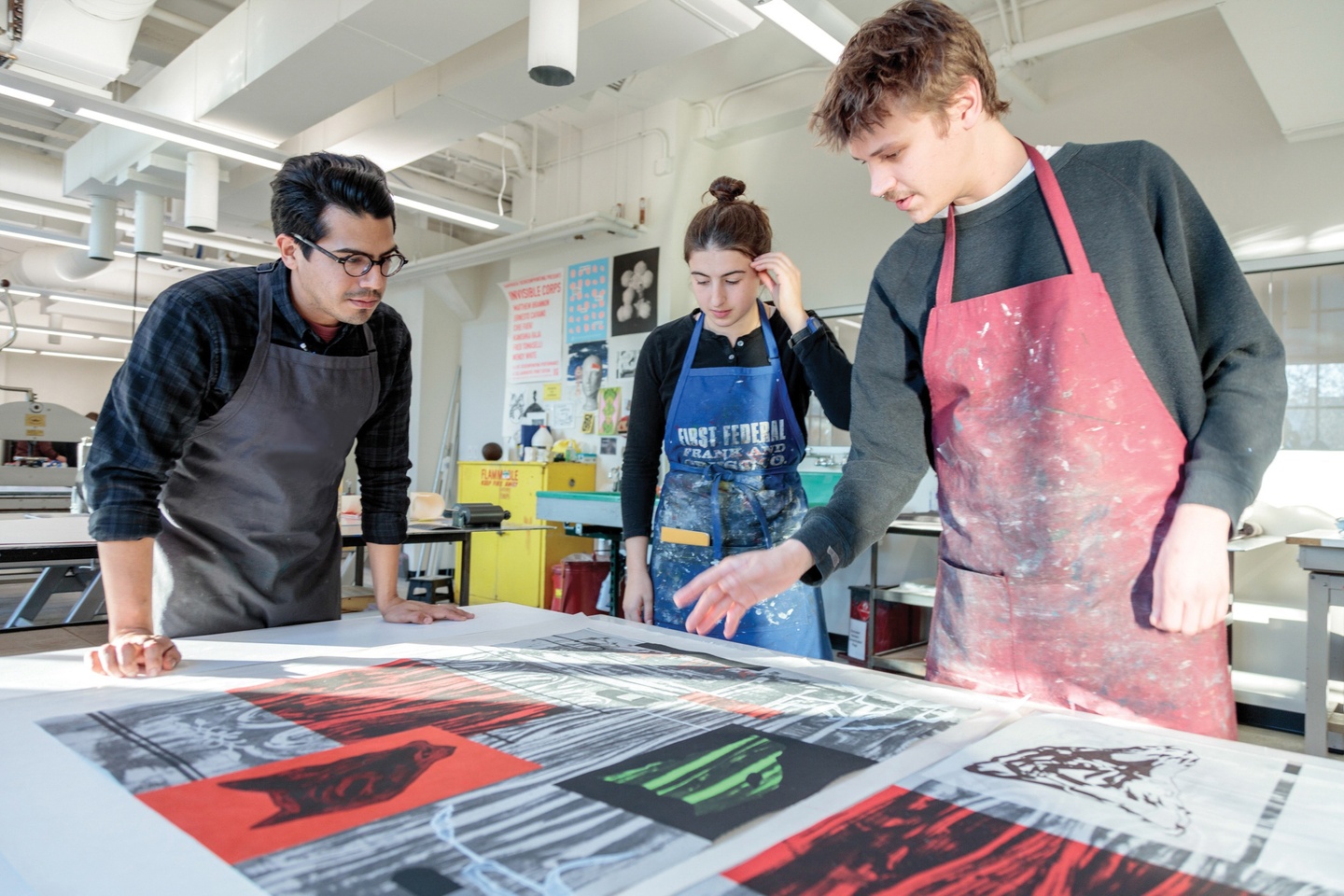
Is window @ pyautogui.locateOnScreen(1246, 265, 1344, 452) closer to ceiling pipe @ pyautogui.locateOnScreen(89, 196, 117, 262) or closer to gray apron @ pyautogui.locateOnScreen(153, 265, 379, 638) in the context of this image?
gray apron @ pyautogui.locateOnScreen(153, 265, 379, 638)

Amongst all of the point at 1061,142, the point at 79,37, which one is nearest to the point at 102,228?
the point at 79,37

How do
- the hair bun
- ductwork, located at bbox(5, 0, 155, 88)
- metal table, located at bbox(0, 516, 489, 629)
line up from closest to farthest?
the hair bun → metal table, located at bbox(0, 516, 489, 629) → ductwork, located at bbox(5, 0, 155, 88)

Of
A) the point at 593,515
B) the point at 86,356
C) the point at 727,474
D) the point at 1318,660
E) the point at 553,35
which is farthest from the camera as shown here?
the point at 86,356

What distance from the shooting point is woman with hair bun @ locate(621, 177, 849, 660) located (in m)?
1.67

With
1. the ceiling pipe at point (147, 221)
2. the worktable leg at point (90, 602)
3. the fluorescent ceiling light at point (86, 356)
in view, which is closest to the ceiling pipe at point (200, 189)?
the ceiling pipe at point (147, 221)

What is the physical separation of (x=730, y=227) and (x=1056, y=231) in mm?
767

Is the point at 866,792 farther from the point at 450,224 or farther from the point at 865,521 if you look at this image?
the point at 450,224

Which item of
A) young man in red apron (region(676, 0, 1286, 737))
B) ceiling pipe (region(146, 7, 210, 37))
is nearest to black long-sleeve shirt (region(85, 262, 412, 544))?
young man in red apron (region(676, 0, 1286, 737))

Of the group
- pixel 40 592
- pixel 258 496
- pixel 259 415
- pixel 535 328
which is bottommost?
pixel 40 592

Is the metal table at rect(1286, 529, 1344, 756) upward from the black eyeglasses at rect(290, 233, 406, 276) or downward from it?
downward

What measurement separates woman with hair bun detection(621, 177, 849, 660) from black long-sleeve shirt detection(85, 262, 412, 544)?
682 mm

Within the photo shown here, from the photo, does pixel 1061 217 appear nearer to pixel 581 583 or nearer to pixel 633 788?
pixel 633 788

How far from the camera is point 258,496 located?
135cm

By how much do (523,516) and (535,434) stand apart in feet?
2.30
